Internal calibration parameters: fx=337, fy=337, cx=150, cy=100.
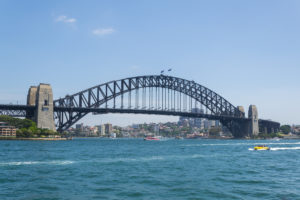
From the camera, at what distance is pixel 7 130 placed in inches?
3565

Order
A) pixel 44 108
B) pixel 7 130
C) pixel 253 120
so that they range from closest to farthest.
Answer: pixel 44 108 < pixel 7 130 < pixel 253 120

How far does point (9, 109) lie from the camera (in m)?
88.8

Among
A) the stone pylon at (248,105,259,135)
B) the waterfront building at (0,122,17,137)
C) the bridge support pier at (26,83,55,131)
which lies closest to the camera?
the bridge support pier at (26,83,55,131)

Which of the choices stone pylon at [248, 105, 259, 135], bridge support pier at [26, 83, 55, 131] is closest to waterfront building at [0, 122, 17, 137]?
bridge support pier at [26, 83, 55, 131]

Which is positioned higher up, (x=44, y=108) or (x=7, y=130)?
(x=44, y=108)

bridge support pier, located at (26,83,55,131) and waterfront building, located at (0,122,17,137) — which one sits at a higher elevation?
bridge support pier, located at (26,83,55,131)

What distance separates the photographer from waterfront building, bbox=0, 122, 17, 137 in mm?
89406

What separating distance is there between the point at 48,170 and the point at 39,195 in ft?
30.9

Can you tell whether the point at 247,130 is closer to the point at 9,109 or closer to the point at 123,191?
the point at 9,109

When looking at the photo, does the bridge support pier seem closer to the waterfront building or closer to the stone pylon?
the waterfront building

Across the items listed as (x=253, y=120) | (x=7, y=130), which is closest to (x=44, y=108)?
(x=7, y=130)

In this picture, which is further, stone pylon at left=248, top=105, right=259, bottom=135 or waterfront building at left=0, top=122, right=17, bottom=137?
stone pylon at left=248, top=105, right=259, bottom=135

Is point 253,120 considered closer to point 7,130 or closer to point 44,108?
point 44,108

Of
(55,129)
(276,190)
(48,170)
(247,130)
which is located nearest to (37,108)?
(55,129)
